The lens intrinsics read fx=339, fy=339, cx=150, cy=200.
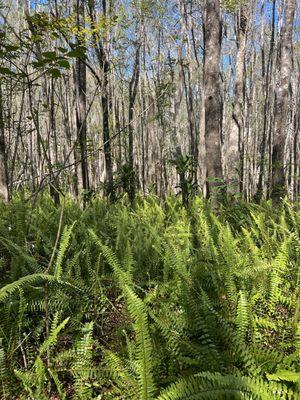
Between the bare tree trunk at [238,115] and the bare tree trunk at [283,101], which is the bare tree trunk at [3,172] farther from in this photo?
the bare tree trunk at [238,115]

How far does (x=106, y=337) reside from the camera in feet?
6.91

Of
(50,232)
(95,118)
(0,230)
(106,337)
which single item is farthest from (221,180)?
(95,118)

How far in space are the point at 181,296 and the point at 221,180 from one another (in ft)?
11.0

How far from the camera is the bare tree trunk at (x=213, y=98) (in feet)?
17.1

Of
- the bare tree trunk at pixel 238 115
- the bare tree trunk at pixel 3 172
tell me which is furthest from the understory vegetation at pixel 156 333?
the bare tree trunk at pixel 238 115

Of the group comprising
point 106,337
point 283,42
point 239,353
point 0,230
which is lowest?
point 106,337

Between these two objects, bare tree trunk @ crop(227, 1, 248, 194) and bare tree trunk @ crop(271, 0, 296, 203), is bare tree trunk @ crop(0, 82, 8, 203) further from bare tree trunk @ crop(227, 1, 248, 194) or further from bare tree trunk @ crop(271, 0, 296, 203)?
bare tree trunk @ crop(227, 1, 248, 194)

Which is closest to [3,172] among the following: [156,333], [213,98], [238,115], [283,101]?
[213,98]

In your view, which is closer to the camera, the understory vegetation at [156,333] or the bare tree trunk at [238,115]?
the understory vegetation at [156,333]

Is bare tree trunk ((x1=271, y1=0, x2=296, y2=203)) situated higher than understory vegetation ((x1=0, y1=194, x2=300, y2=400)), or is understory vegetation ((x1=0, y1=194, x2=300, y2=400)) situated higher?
bare tree trunk ((x1=271, y1=0, x2=296, y2=203))

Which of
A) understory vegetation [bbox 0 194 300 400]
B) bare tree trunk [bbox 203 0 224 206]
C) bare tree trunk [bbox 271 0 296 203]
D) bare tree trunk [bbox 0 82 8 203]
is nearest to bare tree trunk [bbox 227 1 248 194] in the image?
bare tree trunk [bbox 271 0 296 203]

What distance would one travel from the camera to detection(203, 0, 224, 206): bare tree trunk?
5.21 meters

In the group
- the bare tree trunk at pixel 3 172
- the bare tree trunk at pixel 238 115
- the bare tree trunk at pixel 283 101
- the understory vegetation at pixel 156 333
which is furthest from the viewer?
the bare tree trunk at pixel 238 115

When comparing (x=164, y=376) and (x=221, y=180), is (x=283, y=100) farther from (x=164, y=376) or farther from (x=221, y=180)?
(x=164, y=376)
